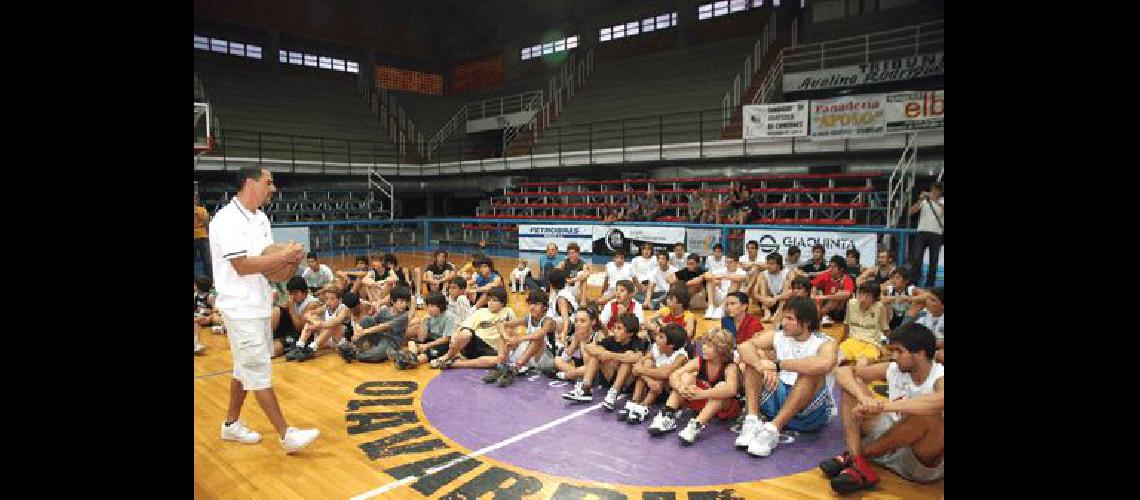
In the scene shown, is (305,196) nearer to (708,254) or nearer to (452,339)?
(708,254)

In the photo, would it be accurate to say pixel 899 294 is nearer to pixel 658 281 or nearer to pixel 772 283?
pixel 772 283

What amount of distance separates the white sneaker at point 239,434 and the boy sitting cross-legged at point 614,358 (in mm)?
2614

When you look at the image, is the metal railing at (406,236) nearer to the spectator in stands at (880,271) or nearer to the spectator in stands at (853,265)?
the spectator in stands at (853,265)

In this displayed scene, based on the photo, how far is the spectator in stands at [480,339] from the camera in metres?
6.94

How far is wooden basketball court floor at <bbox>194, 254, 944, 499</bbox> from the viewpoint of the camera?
3.98 metres

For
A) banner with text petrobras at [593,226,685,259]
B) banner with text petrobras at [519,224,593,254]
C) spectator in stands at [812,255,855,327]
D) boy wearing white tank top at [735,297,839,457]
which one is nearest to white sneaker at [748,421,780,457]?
boy wearing white tank top at [735,297,839,457]

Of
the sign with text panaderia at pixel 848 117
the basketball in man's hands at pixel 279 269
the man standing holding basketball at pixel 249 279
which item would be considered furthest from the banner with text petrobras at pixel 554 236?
the basketball in man's hands at pixel 279 269

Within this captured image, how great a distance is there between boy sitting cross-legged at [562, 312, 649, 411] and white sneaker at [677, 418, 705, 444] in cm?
85

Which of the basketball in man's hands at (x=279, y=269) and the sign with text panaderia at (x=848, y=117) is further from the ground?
the sign with text panaderia at (x=848, y=117)

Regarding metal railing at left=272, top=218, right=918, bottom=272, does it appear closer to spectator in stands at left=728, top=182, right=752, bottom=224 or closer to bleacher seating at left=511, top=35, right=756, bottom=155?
spectator in stands at left=728, top=182, right=752, bottom=224

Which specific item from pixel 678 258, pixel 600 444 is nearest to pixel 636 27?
pixel 678 258

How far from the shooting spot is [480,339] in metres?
7.10

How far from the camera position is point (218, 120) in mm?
22375
